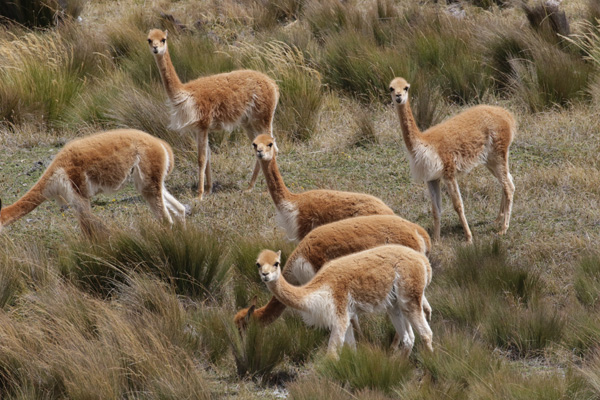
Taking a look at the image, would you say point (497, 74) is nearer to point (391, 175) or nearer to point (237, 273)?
point (391, 175)

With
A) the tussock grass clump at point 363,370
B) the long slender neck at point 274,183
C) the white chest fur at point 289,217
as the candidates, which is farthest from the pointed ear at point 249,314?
the long slender neck at point 274,183

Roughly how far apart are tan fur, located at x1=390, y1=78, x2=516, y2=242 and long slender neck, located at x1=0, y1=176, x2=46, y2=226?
3.30 meters

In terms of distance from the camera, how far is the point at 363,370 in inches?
215

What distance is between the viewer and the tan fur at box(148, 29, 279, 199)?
9.54 m

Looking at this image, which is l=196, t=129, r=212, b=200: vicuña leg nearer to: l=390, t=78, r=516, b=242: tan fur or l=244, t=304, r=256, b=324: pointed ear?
l=390, t=78, r=516, b=242: tan fur

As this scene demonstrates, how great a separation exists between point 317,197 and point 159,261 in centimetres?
141

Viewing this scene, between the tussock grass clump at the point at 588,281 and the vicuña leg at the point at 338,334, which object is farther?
the tussock grass clump at the point at 588,281

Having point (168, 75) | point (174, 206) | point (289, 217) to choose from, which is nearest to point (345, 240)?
point (289, 217)

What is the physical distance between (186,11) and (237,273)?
12.0 m

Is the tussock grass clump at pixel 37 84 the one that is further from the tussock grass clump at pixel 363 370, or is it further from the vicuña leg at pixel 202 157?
the tussock grass clump at pixel 363 370

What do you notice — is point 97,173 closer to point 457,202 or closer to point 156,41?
point 156,41

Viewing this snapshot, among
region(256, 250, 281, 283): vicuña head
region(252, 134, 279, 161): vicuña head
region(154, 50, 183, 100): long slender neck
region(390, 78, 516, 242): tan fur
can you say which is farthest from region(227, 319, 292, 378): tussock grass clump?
region(154, 50, 183, 100): long slender neck

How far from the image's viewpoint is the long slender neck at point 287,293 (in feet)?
18.0

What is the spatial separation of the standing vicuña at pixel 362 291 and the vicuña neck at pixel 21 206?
10.2 feet
